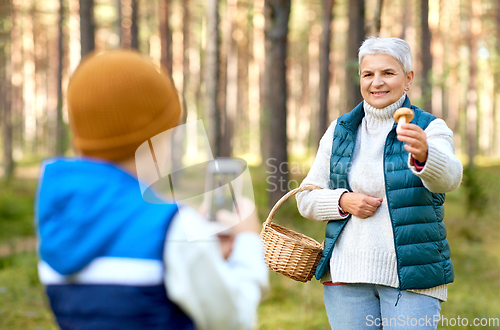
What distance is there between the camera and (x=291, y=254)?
7.48ft

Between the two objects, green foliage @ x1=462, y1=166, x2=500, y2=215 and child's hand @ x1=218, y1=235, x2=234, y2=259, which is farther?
green foliage @ x1=462, y1=166, x2=500, y2=215

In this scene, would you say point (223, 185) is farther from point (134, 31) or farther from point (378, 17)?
point (134, 31)

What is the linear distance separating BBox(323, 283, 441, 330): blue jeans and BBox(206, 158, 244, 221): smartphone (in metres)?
1.18

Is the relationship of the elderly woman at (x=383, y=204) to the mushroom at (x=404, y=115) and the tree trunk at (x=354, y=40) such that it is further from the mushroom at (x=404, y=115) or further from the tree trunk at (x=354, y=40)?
the tree trunk at (x=354, y=40)

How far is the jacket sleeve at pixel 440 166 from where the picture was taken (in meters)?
1.85

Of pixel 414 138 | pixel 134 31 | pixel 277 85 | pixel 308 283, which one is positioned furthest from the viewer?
pixel 134 31

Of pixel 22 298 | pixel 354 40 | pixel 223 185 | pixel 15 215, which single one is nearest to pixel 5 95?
pixel 15 215

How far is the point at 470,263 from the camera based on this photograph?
25.1 feet

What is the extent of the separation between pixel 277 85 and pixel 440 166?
26.3ft

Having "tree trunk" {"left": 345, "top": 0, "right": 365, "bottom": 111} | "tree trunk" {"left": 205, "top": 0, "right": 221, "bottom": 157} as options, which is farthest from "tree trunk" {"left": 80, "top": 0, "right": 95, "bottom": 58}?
"tree trunk" {"left": 345, "top": 0, "right": 365, "bottom": 111}

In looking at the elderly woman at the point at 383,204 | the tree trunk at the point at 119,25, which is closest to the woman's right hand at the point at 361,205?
the elderly woman at the point at 383,204

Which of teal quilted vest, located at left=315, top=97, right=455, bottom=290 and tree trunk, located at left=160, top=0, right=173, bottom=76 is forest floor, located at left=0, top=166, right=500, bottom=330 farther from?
tree trunk, located at left=160, top=0, right=173, bottom=76

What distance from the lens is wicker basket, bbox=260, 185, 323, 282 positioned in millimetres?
2277

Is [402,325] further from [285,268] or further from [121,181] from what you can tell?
[121,181]
